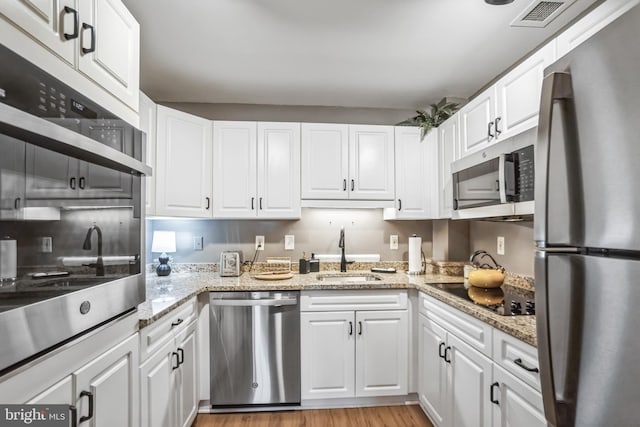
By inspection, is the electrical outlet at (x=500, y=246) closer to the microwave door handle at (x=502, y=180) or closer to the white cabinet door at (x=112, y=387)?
the microwave door handle at (x=502, y=180)

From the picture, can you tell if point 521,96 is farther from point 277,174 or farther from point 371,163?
point 277,174

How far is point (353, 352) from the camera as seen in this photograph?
2490mm

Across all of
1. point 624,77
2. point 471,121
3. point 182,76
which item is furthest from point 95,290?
point 471,121

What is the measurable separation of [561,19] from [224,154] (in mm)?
2408

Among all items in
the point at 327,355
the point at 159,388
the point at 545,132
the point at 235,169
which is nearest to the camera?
the point at 545,132

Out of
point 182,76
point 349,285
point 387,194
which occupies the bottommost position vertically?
point 349,285

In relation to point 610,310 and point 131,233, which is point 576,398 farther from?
point 131,233

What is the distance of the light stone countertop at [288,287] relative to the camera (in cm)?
146

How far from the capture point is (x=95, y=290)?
3.32 feet

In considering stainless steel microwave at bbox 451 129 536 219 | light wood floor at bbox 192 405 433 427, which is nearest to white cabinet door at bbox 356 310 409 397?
light wood floor at bbox 192 405 433 427

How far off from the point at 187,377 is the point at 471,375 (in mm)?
1653

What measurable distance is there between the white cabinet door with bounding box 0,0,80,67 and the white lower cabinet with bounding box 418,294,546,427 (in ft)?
5.92

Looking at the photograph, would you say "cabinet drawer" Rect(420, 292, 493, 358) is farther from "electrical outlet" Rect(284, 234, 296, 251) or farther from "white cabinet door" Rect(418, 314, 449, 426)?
"electrical outlet" Rect(284, 234, 296, 251)

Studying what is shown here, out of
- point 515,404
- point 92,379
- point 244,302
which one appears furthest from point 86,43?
point 515,404
